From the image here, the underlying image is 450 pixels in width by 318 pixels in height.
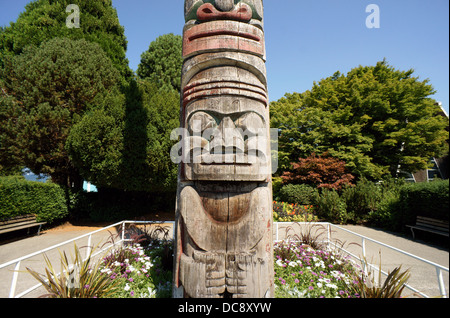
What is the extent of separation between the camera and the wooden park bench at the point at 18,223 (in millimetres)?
6809

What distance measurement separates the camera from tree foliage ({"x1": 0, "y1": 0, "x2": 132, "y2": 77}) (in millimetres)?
10570

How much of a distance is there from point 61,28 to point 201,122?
1295 centimetres

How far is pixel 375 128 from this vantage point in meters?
12.1

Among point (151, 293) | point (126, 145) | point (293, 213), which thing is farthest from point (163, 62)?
point (151, 293)

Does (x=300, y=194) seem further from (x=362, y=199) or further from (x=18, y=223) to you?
(x=18, y=223)

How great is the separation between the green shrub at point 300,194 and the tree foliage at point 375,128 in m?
2.07

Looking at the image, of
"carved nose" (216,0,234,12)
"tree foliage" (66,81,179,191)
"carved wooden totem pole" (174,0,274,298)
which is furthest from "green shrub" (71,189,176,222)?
"carved nose" (216,0,234,12)

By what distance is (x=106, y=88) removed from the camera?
10641mm

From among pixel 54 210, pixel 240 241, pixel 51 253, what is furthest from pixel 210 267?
pixel 54 210

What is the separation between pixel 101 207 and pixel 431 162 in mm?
18542

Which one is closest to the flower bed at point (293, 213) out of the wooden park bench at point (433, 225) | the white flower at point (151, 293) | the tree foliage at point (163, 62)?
the wooden park bench at point (433, 225)
